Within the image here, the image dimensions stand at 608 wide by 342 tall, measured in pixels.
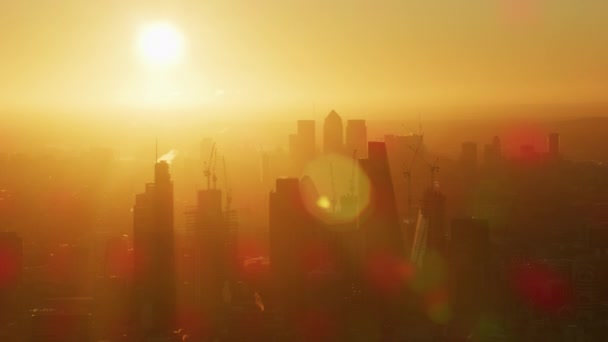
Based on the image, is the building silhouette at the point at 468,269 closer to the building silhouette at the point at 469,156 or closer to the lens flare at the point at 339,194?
the lens flare at the point at 339,194

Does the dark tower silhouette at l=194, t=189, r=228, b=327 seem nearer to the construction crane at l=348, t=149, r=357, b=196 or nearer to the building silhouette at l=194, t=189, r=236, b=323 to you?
the building silhouette at l=194, t=189, r=236, b=323

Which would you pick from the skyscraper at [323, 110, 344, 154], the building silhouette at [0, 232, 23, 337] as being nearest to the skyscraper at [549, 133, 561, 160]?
the skyscraper at [323, 110, 344, 154]

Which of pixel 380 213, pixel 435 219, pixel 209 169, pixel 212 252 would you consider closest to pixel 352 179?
pixel 380 213

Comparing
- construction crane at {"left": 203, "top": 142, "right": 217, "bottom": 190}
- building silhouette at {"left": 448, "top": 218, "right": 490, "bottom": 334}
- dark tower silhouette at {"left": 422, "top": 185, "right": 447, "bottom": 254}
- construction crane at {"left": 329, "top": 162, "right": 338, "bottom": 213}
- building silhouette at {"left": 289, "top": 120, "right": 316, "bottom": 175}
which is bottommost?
building silhouette at {"left": 448, "top": 218, "right": 490, "bottom": 334}

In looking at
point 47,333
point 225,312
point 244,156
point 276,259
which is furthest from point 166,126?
point 47,333

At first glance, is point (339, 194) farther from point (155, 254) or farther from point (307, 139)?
point (307, 139)

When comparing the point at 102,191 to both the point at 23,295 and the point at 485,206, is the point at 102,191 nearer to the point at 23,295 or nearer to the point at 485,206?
the point at 23,295
